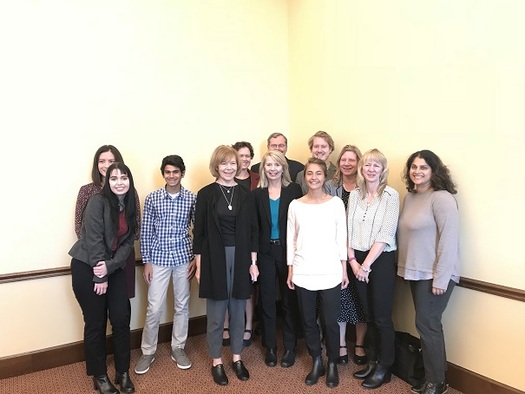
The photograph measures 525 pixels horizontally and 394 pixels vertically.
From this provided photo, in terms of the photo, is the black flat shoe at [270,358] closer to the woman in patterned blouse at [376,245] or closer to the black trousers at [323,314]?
the black trousers at [323,314]

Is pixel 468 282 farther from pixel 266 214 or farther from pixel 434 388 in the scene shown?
pixel 266 214

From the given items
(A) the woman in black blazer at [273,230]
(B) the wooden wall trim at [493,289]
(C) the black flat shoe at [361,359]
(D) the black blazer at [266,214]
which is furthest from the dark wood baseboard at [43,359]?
(B) the wooden wall trim at [493,289]

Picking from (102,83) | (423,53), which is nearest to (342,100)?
(423,53)

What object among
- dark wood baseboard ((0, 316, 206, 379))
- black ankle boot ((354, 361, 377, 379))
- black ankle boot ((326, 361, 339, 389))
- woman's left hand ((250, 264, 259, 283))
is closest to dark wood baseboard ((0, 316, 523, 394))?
dark wood baseboard ((0, 316, 206, 379))

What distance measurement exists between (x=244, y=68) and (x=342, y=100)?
947 millimetres

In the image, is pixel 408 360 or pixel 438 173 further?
Result: pixel 408 360

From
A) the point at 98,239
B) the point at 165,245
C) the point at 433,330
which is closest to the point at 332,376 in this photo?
the point at 433,330

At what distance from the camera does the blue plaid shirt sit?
2678 mm

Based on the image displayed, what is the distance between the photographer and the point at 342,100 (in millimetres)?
3082

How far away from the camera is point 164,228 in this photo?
268 centimetres

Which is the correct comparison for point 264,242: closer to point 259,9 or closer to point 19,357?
point 19,357

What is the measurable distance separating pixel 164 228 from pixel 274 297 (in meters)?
0.91

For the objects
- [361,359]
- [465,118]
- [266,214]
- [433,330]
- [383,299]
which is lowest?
[361,359]

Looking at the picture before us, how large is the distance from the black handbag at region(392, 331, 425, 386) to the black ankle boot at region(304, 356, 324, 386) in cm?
50
